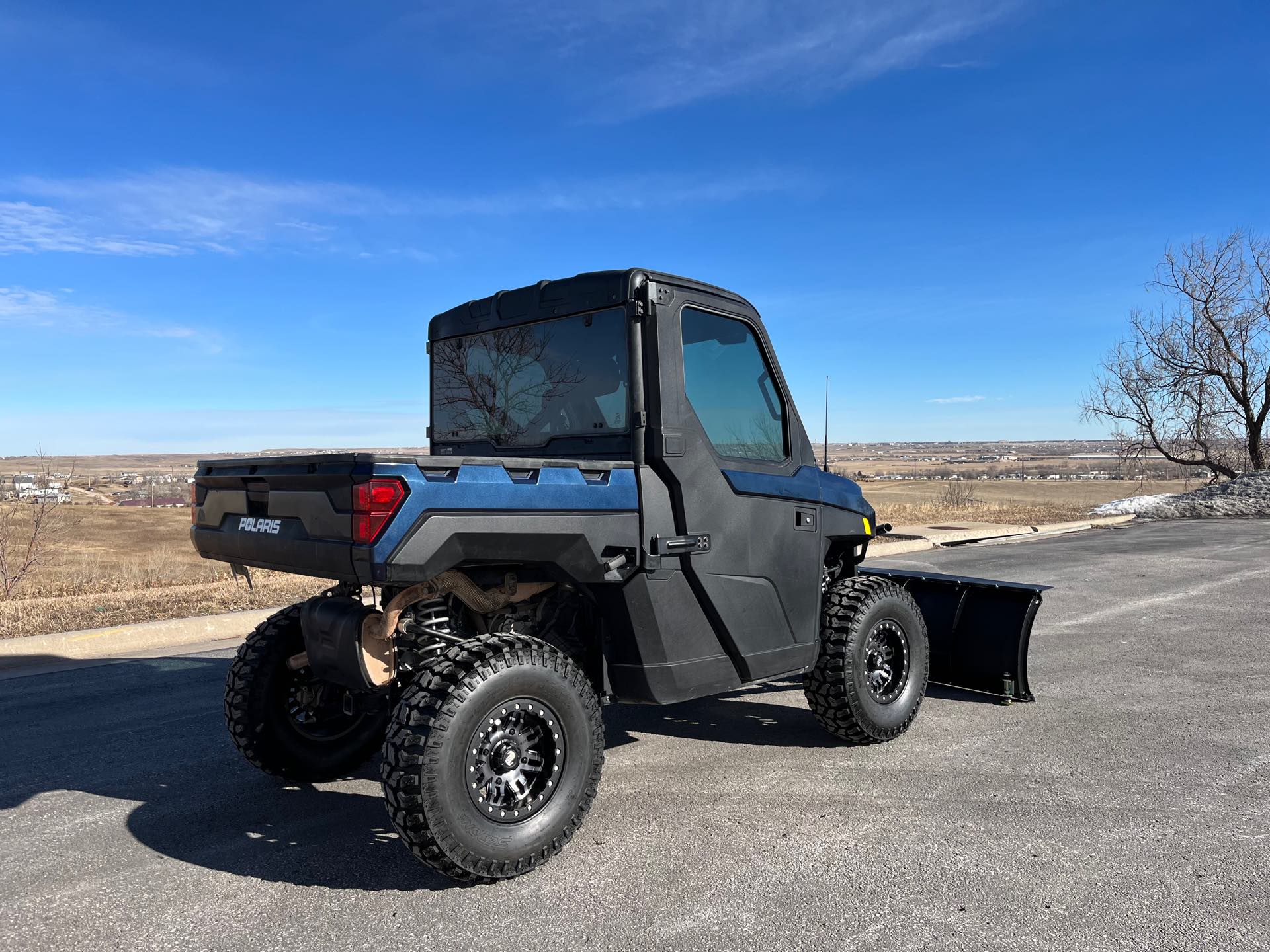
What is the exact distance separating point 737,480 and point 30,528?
55.5 ft

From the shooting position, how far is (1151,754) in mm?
5035

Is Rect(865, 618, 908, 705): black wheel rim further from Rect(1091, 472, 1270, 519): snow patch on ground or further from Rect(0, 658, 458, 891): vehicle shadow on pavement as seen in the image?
Rect(1091, 472, 1270, 519): snow patch on ground

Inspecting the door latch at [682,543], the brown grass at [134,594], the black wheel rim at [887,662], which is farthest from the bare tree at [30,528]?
the black wheel rim at [887,662]

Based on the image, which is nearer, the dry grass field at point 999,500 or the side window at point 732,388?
the side window at point 732,388

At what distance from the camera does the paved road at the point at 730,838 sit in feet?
10.5

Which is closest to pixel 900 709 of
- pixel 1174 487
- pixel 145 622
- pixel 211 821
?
pixel 211 821

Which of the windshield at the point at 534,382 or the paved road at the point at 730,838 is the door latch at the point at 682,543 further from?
the paved road at the point at 730,838

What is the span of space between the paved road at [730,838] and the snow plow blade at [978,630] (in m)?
0.27

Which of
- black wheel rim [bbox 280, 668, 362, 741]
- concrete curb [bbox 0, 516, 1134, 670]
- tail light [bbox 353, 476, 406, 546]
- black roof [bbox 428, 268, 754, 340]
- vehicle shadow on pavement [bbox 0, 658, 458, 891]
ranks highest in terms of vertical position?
black roof [bbox 428, 268, 754, 340]

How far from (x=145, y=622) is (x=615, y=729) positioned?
5546 mm

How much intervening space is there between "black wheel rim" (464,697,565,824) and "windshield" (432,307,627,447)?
1397 millimetres

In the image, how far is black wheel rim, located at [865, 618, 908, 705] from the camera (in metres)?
5.28

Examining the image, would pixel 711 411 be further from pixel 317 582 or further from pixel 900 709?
pixel 317 582

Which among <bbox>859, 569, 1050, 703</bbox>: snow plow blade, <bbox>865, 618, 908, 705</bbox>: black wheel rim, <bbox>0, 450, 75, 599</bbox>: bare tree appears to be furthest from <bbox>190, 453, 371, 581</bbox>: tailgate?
<bbox>0, 450, 75, 599</bbox>: bare tree
